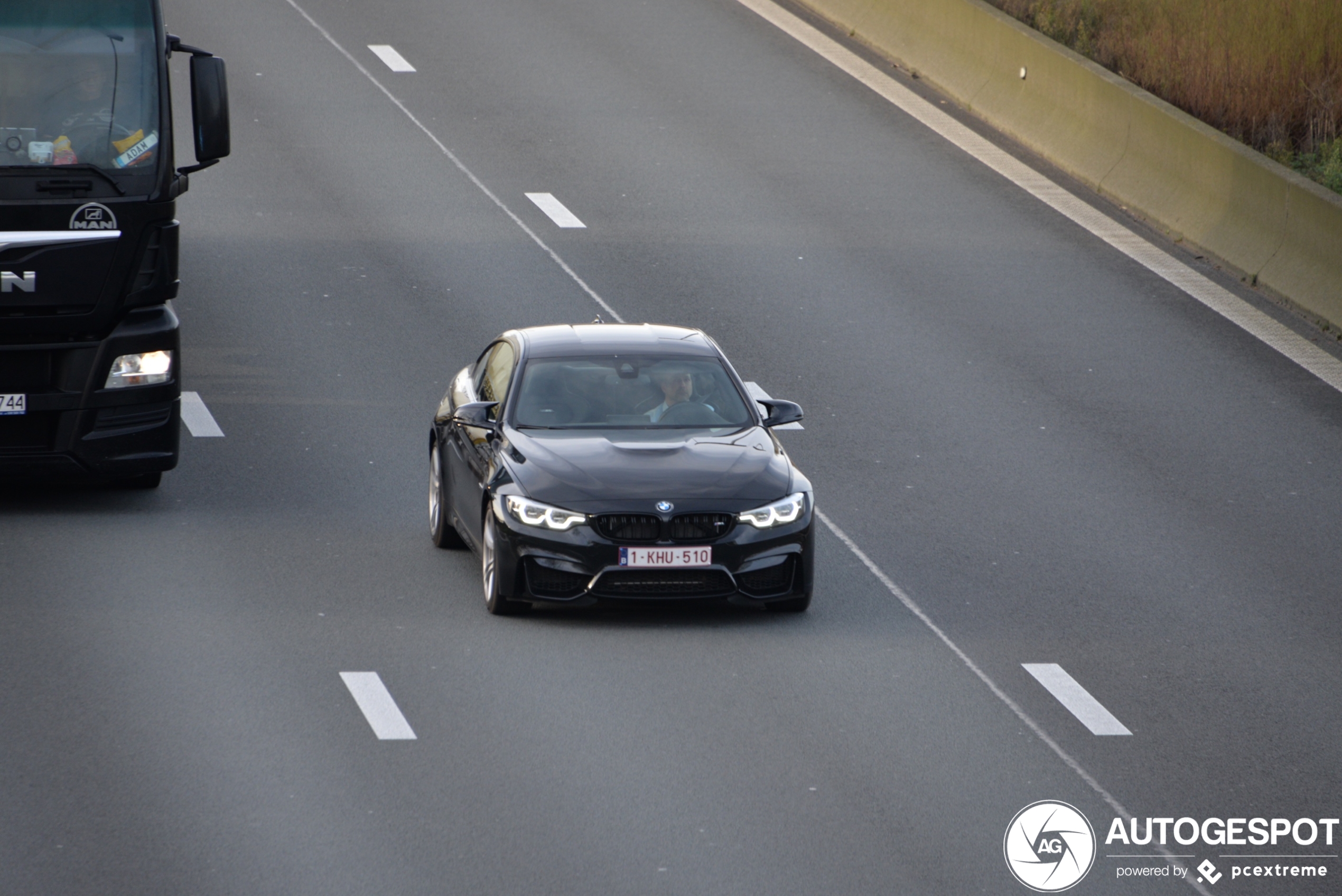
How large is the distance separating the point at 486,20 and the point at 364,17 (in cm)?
184

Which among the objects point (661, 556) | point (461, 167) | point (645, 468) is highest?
point (645, 468)

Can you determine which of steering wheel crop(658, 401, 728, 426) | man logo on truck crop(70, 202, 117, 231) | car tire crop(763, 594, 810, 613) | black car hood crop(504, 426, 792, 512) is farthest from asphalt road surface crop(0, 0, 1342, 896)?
man logo on truck crop(70, 202, 117, 231)

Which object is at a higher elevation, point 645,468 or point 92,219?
point 645,468

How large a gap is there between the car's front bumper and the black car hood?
0.61 ft

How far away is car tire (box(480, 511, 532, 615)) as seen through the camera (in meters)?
12.5

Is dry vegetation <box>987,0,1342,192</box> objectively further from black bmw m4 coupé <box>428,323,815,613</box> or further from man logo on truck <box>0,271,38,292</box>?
man logo on truck <box>0,271,38,292</box>

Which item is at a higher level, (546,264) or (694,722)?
(694,722)

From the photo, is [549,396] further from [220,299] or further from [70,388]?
[220,299]

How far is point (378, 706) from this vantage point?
1087cm

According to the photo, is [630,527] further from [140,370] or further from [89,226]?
[89,226]

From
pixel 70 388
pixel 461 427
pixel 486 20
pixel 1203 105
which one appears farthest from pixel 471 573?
pixel 486 20

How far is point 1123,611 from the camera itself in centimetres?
1316

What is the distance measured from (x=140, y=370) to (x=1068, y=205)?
506 inches

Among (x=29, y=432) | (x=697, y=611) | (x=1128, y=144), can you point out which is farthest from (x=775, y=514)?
(x=1128, y=144)
